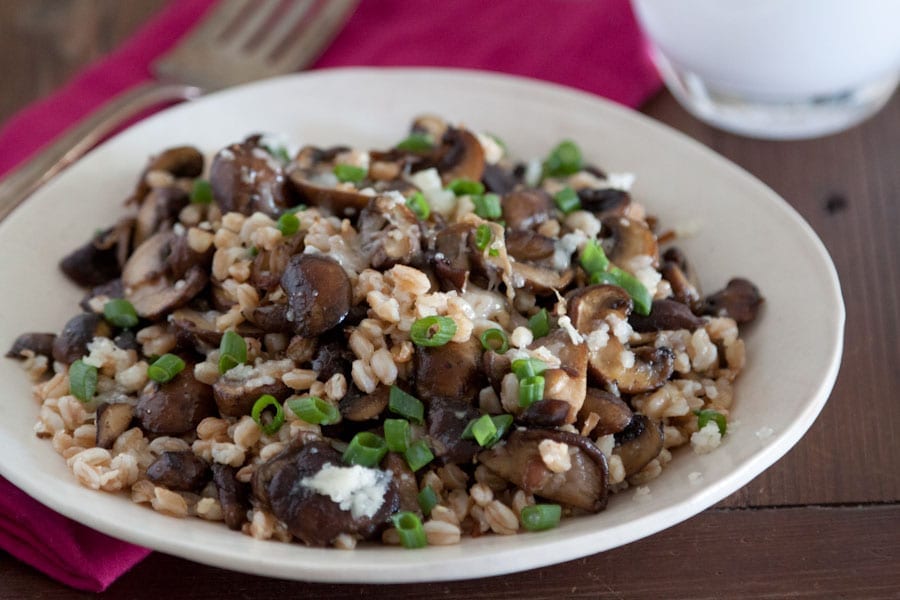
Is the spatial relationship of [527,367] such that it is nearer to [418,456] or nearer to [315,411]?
[418,456]

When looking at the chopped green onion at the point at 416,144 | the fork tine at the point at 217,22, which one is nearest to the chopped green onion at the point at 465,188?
the chopped green onion at the point at 416,144

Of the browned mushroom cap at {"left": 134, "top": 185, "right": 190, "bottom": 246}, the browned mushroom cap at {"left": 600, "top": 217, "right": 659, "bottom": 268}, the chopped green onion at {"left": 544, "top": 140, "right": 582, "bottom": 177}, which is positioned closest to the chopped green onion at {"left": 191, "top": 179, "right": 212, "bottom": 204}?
the browned mushroom cap at {"left": 134, "top": 185, "right": 190, "bottom": 246}

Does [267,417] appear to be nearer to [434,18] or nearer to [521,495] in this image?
[521,495]

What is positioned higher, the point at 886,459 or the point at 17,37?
the point at 17,37

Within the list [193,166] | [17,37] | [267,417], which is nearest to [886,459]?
[267,417]

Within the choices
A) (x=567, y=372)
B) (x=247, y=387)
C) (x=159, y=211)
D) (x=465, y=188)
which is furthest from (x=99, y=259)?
(x=567, y=372)

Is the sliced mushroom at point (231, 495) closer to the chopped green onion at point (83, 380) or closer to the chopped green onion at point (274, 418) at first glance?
the chopped green onion at point (274, 418)

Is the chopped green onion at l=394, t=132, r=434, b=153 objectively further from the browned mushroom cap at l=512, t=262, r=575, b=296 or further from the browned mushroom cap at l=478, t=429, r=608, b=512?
the browned mushroom cap at l=478, t=429, r=608, b=512
